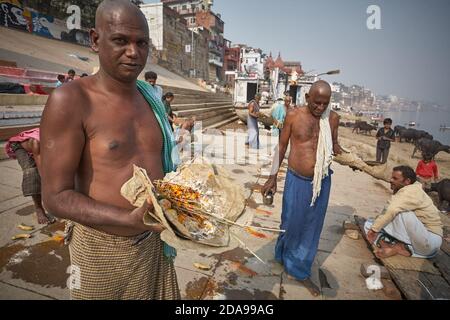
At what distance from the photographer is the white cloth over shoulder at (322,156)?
9.34 feet

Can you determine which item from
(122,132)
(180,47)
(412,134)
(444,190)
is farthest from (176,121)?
(180,47)

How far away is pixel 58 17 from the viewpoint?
2066cm

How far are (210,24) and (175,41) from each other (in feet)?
55.9

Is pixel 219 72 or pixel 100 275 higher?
pixel 219 72

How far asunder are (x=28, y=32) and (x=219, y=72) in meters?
33.8

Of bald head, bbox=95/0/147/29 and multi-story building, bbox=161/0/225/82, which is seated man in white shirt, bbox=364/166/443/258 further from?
multi-story building, bbox=161/0/225/82

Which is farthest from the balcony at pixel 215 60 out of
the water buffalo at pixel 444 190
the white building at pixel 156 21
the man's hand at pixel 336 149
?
the man's hand at pixel 336 149

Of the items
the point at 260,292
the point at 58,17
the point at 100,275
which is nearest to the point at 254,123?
the point at 260,292

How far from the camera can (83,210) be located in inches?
43.6

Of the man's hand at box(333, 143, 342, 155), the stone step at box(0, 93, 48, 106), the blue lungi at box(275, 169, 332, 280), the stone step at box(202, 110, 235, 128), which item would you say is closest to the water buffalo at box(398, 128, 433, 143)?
the stone step at box(202, 110, 235, 128)

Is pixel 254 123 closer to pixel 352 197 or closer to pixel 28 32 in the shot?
pixel 352 197

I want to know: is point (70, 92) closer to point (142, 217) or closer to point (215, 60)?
point (142, 217)

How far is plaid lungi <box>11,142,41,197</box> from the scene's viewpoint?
11.0 feet

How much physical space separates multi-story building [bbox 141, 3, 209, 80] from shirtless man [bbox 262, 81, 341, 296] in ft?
94.8
